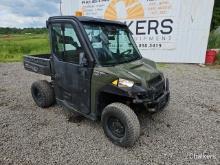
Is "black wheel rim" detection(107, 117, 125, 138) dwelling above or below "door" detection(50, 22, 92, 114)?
below

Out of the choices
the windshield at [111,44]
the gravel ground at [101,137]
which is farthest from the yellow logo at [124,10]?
the windshield at [111,44]

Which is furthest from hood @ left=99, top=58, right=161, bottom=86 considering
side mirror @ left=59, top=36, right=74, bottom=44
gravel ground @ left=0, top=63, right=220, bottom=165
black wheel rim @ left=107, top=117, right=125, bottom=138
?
gravel ground @ left=0, top=63, right=220, bottom=165

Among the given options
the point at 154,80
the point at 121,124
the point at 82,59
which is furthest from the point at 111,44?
the point at 121,124

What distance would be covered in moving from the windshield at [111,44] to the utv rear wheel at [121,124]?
76cm

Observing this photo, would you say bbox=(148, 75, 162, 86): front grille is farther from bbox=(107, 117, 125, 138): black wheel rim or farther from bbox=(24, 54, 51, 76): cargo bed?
bbox=(24, 54, 51, 76): cargo bed

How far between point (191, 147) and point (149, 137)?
67 centimetres

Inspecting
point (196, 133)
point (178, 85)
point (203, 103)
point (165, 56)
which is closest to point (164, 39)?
point (165, 56)

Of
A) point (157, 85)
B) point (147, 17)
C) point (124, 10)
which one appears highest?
point (124, 10)

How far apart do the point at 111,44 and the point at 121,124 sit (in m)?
1.38

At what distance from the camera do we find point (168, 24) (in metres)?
9.46

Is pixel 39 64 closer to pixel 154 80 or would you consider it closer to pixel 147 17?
pixel 154 80

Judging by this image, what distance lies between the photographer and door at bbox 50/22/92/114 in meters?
3.26

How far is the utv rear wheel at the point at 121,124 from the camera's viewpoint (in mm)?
2867

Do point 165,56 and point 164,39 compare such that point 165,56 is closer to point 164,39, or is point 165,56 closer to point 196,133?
point 164,39
